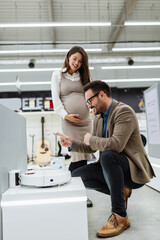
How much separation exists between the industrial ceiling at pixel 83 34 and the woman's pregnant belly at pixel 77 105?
3.60m

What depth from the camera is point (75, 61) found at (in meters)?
1.76

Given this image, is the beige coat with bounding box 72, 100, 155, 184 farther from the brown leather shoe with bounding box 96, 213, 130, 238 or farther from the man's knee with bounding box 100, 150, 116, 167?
the brown leather shoe with bounding box 96, 213, 130, 238

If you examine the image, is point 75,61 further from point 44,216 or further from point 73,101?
point 44,216

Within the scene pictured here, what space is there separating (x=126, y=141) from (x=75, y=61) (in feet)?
2.47

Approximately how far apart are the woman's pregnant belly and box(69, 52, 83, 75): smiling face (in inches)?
8.2

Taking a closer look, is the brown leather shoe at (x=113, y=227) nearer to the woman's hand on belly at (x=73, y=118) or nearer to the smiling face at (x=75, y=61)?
the woman's hand on belly at (x=73, y=118)

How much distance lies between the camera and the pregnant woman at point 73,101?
1.82 m

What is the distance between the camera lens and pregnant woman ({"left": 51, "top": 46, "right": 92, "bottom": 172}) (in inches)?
71.6

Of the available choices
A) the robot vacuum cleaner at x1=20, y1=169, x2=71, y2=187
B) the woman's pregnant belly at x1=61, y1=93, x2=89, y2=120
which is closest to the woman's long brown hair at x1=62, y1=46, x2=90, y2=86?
the woman's pregnant belly at x1=61, y1=93, x2=89, y2=120

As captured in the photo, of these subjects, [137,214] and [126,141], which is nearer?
[126,141]

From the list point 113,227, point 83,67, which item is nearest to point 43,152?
point 83,67

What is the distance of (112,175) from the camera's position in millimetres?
1296

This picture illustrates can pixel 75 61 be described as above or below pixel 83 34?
below

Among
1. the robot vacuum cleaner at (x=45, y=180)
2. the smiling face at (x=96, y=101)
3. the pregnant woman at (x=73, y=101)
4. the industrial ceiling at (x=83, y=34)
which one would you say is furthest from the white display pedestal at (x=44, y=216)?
the industrial ceiling at (x=83, y=34)
